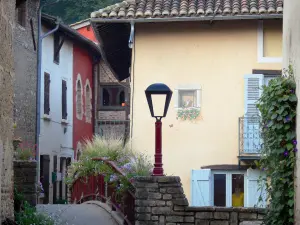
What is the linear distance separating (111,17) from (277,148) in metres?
8.81

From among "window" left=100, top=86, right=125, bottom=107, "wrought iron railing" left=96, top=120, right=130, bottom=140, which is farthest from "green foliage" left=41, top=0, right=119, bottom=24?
"wrought iron railing" left=96, top=120, right=130, bottom=140

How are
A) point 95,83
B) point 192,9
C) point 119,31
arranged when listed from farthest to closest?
point 95,83
point 119,31
point 192,9

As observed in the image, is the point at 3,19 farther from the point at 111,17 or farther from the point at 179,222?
the point at 111,17

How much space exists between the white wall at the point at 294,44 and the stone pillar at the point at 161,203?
8.94 feet

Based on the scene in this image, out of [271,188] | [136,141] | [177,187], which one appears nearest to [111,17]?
[136,141]

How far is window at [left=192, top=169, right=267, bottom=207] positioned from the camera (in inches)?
702

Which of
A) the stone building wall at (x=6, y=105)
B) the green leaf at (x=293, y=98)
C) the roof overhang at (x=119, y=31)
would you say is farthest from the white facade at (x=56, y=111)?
the green leaf at (x=293, y=98)

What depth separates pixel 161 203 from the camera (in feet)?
40.8

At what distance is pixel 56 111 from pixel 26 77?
3844 millimetres

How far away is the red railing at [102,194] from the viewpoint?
13.7 metres

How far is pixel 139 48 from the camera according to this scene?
18.4 meters

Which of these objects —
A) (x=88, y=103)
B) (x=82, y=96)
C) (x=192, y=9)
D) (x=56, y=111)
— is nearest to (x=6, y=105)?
(x=192, y=9)

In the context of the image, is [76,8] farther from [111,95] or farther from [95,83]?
[111,95]

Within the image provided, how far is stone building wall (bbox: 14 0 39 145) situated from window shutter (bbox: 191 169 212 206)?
6.96m
